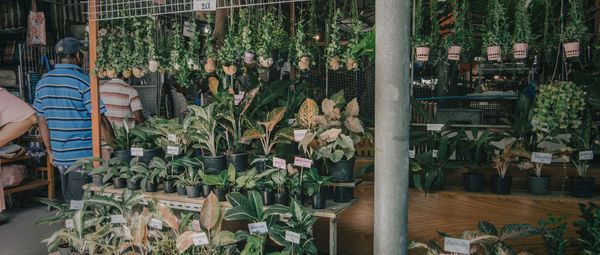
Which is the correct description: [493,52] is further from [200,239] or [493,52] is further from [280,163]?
[200,239]

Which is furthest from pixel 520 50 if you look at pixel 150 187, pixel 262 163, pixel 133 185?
pixel 133 185

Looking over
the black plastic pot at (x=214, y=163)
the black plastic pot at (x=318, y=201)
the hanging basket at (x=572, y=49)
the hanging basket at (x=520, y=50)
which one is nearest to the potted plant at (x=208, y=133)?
the black plastic pot at (x=214, y=163)

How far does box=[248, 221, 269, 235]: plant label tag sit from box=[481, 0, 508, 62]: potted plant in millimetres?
2063

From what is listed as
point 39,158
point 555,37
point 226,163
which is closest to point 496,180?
point 555,37

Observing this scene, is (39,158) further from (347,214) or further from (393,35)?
(393,35)

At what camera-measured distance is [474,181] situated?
260 cm

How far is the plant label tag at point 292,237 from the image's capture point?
1.90 meters

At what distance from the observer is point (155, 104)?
201 inches

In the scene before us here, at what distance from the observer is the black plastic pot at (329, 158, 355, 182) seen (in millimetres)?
2256

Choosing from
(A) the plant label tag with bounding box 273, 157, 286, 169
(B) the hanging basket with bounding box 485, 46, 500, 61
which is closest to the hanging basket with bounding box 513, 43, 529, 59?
(B) the hanging basket with bounding box 485, 46, 500, 61

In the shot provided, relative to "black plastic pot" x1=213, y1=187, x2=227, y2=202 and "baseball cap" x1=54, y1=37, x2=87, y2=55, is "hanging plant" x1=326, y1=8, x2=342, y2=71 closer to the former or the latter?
"black plastic pot" x1=213, y1=187, x2=227, y2=202

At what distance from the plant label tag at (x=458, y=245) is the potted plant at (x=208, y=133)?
4.77 ft

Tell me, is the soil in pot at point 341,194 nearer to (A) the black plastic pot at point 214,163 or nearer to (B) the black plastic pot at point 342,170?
(B) the black plastic pot at point 342,170

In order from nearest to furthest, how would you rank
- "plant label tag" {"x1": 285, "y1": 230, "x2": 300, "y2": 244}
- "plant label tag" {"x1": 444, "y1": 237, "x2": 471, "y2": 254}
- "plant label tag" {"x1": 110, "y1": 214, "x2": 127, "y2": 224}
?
"plant label tag" {"x1": 444, "y1": 237, "x2": 471, "y2": 254}
"plant label tag" {"x1": 285, "y1": 230, "x2": 300, "y2": 244}
"plant label tag" {"x1": 110, "y1": 214, "x2": 127, "y2": 224}
